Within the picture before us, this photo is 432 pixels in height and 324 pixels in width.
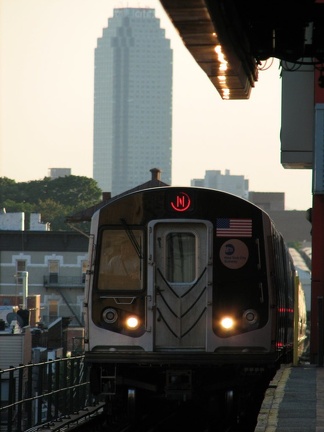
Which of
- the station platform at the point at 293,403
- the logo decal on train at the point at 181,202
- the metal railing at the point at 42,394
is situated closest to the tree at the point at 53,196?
the metal railing at the point at 42,394

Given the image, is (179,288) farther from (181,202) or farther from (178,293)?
(181,202)

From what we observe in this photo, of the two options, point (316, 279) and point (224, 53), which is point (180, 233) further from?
point (316, 279)

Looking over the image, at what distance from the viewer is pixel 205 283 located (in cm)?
1681

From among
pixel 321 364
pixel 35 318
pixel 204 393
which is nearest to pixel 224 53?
pixel 204 393

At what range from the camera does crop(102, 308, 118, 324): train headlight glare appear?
55.3ft

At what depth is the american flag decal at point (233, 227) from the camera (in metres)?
17.0

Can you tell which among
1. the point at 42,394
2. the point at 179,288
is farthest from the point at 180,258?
the point at 42,394

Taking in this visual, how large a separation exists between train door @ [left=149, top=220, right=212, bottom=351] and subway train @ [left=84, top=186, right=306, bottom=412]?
0.04ft

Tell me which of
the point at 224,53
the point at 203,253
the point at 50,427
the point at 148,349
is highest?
the point at 224,53

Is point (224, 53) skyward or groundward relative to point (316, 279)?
skyward

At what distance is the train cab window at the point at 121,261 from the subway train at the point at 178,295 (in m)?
0.01

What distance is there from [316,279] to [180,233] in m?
9.32

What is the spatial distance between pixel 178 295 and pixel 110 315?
929 millimetres

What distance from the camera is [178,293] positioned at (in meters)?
16.8
